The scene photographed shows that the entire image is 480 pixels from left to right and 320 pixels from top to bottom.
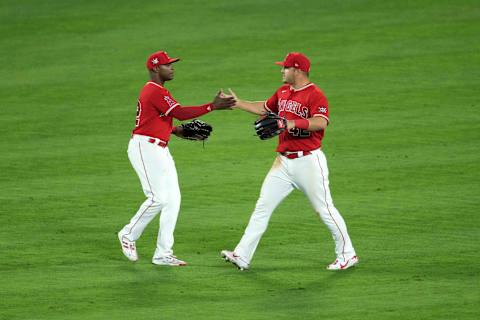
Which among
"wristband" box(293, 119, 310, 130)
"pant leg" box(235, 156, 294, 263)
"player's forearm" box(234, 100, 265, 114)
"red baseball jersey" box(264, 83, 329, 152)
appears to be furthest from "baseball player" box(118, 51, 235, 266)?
"wristband" box(293, 119, 310, 130)

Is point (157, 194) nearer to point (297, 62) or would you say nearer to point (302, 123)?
point (302, 123)

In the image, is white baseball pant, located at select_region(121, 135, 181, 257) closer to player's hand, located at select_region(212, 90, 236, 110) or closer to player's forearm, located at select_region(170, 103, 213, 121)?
player's forearm, located at select_region(170, 103, 213, 121)

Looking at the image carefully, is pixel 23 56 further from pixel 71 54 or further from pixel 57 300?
pixel 57 300

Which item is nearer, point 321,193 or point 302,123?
point 302,123

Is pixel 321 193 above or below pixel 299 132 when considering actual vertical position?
below

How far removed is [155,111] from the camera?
9336mm

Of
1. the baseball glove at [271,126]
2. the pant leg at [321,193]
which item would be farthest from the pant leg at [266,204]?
the baseball glove at [271,126]

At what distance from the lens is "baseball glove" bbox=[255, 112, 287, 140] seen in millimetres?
8703

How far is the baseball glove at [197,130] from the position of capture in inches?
381

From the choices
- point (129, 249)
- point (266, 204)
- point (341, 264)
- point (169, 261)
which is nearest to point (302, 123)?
point (266, 204)

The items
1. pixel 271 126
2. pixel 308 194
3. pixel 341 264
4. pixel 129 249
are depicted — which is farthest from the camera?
pixel 129 249

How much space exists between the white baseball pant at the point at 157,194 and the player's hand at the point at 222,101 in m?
0.64

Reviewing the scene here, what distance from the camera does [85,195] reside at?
11562 mm

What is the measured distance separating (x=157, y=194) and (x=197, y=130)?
79cm
